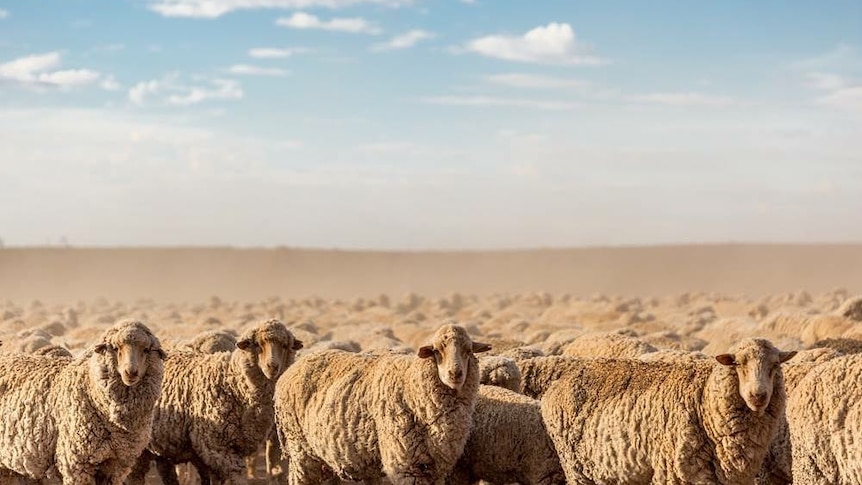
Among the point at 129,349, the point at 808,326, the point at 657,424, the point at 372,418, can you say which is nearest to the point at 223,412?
the point at 372,418

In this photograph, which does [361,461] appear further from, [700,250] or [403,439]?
[700,250]

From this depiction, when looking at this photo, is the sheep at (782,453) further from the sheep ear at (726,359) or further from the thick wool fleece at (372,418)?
the thick wool fleece at (372,418)

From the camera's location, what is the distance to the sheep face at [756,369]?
30.0 feet

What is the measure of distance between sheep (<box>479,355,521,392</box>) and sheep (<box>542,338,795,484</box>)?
47.6 inches

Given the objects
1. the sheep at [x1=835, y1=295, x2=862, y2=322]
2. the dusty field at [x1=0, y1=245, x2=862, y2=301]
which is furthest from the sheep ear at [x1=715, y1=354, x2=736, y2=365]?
the dusty field at [x1=0, y1=245, x2=862, y2=301]

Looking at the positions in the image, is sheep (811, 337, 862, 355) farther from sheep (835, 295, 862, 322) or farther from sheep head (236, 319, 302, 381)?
sheep head (236, 319, 302, 381)

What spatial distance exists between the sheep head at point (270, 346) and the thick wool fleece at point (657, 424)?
2860mm

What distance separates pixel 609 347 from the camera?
14.9 meters

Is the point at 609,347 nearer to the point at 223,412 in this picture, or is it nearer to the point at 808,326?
the point at 223,412

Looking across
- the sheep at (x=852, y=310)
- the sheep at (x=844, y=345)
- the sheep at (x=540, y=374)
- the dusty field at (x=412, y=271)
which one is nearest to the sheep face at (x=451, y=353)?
the sheep at (x=540, y=374)

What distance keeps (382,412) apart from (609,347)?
5154 mm

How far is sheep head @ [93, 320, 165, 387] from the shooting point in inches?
390

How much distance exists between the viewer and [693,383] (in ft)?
31.9

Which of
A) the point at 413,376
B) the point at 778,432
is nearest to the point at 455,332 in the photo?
the point at 413,376
